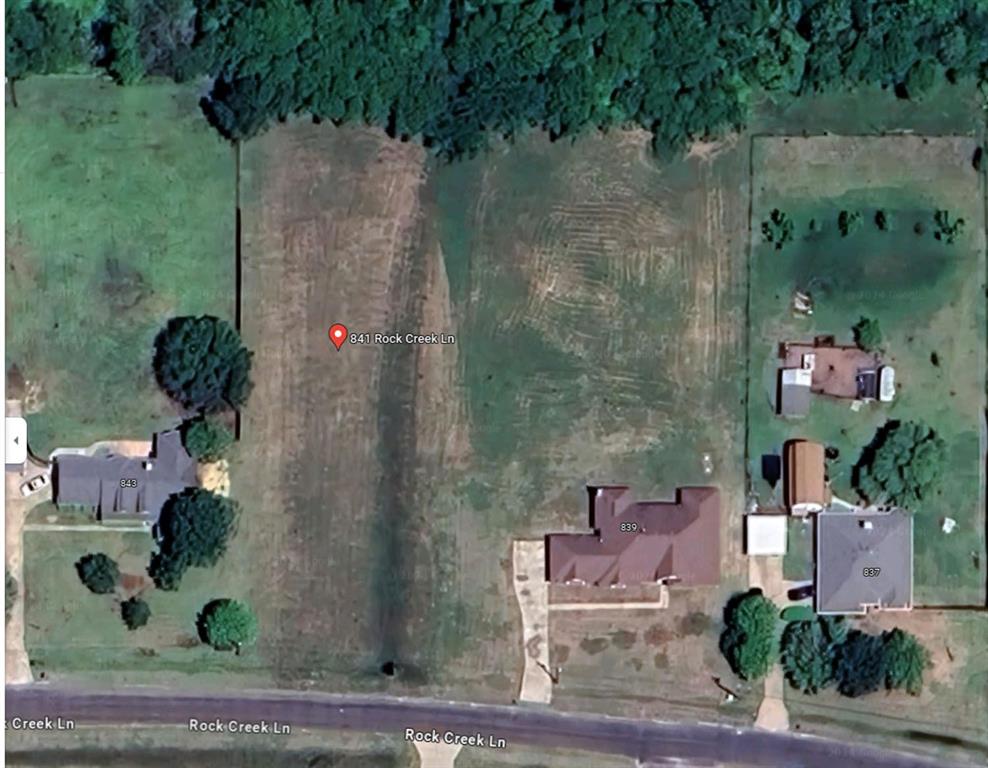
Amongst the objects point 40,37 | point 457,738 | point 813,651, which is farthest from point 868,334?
point 40,37

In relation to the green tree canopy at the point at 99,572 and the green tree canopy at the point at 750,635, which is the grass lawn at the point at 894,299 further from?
the green tree canopy at the point at 99,572

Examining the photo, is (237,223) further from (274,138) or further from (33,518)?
(33,518)

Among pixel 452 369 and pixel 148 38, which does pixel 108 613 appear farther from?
pixel 148 38

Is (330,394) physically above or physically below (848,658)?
above

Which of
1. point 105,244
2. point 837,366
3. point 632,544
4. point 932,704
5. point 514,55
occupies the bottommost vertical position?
point 932,704

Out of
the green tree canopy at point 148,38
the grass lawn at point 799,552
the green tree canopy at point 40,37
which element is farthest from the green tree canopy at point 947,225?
the green tree canopy at point 40,37

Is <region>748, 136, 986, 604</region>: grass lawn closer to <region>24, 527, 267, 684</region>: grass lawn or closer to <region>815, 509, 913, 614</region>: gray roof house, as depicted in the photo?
<region>815, 509, 913, 614</region>: gray roof house
